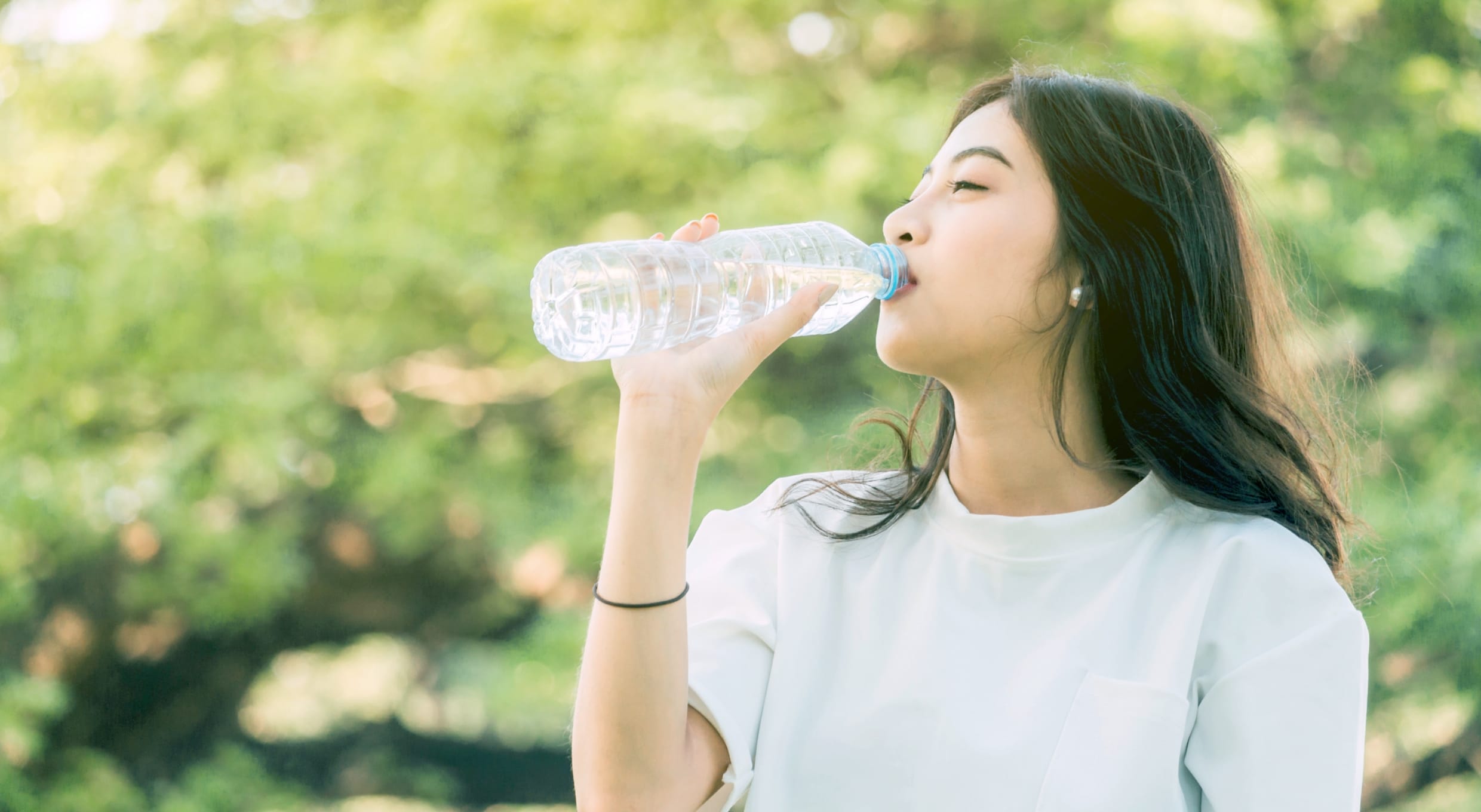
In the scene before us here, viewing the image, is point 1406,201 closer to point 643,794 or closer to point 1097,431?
point 1097,431

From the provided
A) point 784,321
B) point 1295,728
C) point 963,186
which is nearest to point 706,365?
point 784,321

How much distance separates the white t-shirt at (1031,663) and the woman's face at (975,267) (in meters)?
0.17

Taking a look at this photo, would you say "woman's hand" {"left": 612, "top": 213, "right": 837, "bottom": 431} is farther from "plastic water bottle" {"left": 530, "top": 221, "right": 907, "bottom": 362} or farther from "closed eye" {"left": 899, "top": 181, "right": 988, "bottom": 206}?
"closed eye" {"left": 899, "top": 181, "right": 988, "bottom": 206}

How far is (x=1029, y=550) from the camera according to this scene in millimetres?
1113

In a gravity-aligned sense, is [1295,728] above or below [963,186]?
below

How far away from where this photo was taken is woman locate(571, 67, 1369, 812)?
38.6 inches

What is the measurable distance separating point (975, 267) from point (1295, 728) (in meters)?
0.47

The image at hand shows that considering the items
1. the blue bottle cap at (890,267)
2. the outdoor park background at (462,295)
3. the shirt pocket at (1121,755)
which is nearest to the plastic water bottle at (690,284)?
the blue bottle cap at (890,267)

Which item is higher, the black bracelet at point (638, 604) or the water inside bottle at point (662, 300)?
the water inside bottle at point (662, 300)

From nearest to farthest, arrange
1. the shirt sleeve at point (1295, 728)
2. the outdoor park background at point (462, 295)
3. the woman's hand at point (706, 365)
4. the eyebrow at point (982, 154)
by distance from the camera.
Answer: the shirt sleeve at point (1295, 728) < the woman's hand at point (706, 365) < the eyebrow at point (982, 154) < the outdoor park background at point (462, 295)

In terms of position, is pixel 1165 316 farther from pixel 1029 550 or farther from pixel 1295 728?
pixel 1295 728

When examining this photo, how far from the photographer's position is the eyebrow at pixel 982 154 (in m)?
1.13

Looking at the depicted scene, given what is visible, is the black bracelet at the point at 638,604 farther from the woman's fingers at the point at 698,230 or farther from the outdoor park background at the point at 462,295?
the outdoor park background at the point at 462,295

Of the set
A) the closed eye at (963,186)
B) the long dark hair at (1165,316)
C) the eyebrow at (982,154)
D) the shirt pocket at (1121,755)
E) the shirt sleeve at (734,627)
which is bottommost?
the shirt pocket at (1121,755)
